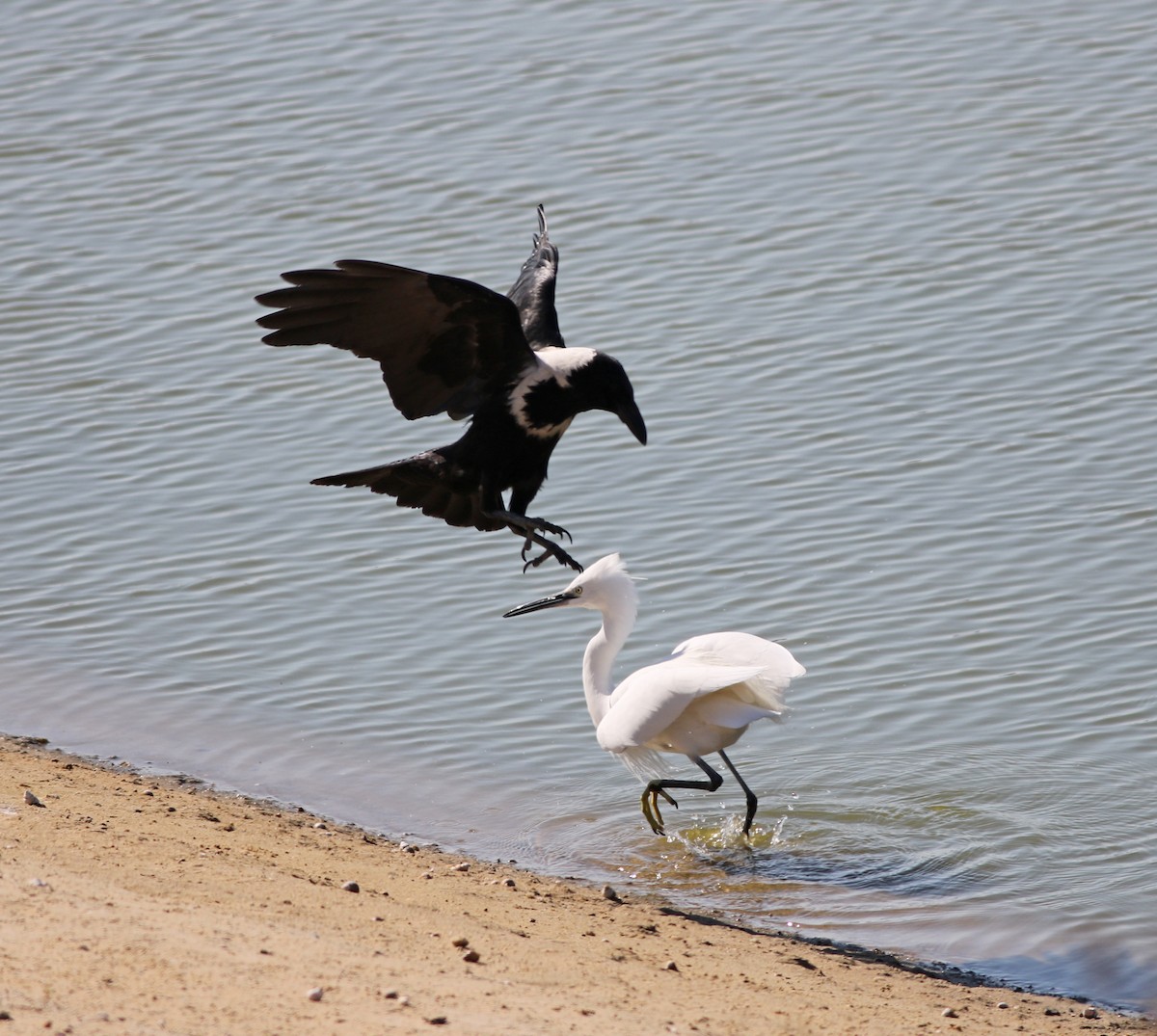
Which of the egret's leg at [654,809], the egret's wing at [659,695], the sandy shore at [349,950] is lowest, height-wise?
the sandy shore at [349,950]

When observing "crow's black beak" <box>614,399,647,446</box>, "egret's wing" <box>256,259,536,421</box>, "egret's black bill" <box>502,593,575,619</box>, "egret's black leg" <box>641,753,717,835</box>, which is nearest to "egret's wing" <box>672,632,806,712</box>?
"egret's black leg" <box>641,753,717,835</box>

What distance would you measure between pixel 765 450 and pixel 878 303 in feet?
6.37

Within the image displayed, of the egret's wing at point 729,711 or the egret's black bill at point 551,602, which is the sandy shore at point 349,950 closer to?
the egret's wing at point 729,711

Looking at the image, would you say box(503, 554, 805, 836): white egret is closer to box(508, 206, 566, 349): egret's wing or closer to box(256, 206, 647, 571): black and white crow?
box(256, 206, 647, 571): black and white crow

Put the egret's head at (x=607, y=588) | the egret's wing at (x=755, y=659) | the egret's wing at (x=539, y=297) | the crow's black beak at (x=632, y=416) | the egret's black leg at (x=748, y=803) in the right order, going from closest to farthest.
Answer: the egret's wing at (x=755, y=659)
the crow's black beak at (x=632, y=416)
the egret's black leg at (x=748, y=803)
the egret's head at (x=607, y=588)
the egret's wing at (x=539, y=297)

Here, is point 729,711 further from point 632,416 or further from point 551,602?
point 632,416

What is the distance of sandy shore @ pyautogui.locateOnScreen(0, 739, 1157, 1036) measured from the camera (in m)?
4.72

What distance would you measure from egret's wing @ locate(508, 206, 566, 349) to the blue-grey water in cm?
165

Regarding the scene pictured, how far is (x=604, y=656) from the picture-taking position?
7562 millimetres

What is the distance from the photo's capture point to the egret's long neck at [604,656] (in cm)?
746

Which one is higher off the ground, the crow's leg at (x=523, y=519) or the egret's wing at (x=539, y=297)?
the egret's wing at (x=539, y=297)

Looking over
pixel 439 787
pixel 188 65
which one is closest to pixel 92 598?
pixel 439 787

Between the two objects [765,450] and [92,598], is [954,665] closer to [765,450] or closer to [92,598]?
[765,450]

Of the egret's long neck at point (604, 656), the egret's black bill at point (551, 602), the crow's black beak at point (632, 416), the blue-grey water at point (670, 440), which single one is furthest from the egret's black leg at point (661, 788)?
the crow's black beak at point (632, 416)
